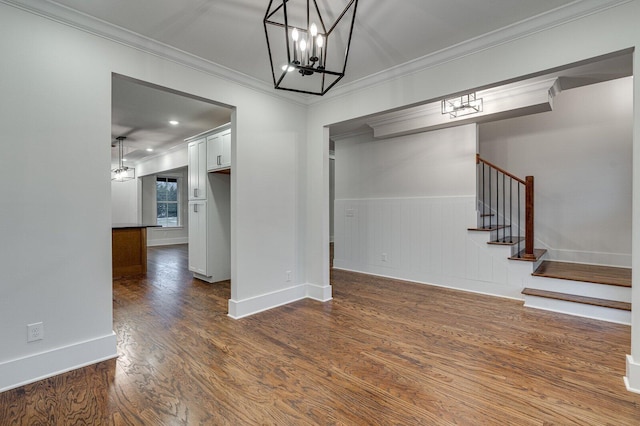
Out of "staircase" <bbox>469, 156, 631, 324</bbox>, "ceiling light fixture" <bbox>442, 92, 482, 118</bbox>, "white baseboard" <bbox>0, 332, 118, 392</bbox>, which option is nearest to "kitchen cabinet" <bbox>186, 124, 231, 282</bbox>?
"white baseboard" <bbox>0, 332, 118, 392</bbox>

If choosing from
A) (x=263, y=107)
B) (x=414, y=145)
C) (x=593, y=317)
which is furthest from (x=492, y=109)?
(x=263, y=107)

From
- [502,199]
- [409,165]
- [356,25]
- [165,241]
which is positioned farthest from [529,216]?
[165,241]

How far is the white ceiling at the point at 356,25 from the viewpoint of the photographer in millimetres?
2203

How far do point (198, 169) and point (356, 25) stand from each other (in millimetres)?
3444

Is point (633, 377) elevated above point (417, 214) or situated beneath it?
situated beneath

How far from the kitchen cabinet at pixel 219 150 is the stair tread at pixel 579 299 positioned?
4.22m

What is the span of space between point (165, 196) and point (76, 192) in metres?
9.04

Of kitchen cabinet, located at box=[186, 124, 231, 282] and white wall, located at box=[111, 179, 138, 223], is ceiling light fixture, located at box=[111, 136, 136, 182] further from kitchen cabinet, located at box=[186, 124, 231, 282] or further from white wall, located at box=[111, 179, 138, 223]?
kitchen cabinet, located at box=[186, 124, 231, 282]

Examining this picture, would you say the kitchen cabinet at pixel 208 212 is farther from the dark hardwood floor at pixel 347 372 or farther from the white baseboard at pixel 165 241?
the white baseboard at pixel 165 241

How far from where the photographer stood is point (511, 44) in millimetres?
2508

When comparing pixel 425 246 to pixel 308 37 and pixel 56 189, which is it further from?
pixel 56 189

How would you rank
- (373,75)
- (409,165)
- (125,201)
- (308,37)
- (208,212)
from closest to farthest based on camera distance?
(308,37) → (373,75) → (208,212) → (409,165) → (125,201)

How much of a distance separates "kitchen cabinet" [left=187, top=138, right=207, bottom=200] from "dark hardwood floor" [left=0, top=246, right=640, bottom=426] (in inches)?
78.5

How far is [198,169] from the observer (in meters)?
4.96
